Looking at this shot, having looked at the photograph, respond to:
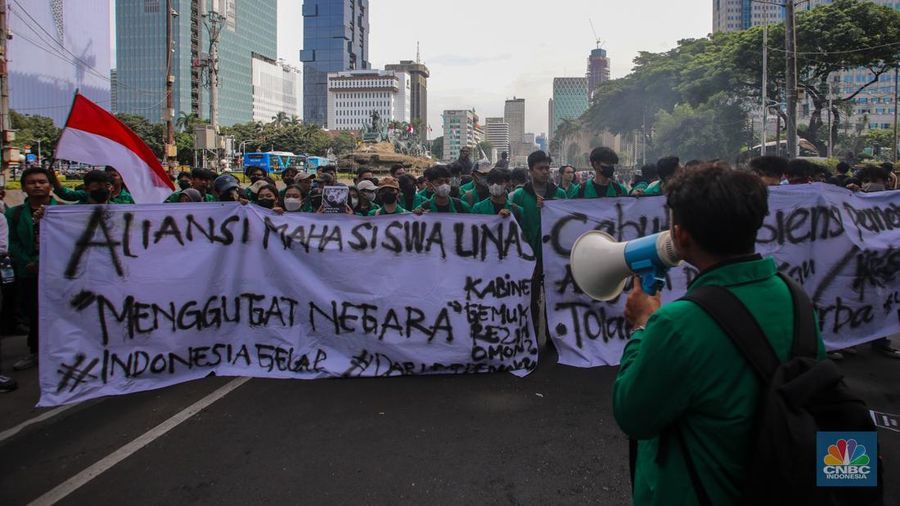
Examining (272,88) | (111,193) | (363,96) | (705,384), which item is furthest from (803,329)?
(363,96)

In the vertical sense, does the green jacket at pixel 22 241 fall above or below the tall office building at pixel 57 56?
below

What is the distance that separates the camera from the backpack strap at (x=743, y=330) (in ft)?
4.79

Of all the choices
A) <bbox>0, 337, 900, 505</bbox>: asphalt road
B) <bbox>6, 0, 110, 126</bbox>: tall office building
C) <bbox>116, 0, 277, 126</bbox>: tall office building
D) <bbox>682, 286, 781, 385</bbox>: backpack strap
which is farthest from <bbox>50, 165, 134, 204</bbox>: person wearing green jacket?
<bbox>116, 0, 277, 126</bbox>: tall office building

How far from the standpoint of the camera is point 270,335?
15.4ft

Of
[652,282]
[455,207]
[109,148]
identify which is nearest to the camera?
[652,282]

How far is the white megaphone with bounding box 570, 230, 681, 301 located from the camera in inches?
70.9

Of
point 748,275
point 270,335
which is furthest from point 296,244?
point 748,275

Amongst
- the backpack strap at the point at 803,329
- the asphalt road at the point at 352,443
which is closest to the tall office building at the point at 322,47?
the asphalt road at the point at 352,443

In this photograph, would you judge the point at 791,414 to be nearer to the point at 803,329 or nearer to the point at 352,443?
the point at 803,329

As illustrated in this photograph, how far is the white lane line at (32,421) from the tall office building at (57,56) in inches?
2559

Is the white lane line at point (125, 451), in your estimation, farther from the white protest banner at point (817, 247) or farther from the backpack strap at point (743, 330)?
the backpack strap at point (743, 330)

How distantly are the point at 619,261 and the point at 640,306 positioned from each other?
0.49 feet

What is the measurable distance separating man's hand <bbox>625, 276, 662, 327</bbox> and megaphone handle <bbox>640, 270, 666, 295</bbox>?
2cm

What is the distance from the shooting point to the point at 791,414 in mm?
1395
